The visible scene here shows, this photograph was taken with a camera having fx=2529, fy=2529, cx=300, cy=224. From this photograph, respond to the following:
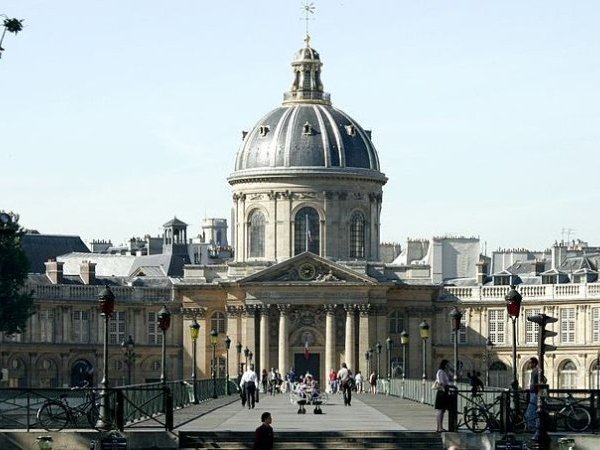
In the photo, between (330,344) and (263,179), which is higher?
(263,179)

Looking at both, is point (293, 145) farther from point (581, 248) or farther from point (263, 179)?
point (581, 248)

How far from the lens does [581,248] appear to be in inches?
7584

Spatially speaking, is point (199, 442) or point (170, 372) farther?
point (170, 372)

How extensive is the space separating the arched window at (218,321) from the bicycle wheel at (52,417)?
104392 millimetres

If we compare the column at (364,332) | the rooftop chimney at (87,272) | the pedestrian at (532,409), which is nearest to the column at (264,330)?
the column at (364,332)

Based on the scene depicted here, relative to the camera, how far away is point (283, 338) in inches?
6540

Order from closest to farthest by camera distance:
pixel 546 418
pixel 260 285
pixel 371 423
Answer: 1. pixel 546 418
2. pixel 371 423
3. pixel 260 285

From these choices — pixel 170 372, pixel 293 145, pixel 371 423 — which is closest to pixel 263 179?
pixel 293 145

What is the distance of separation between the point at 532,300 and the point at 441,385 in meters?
99.6

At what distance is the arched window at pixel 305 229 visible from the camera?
171 m

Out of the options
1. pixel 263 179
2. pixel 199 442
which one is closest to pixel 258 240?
pixel 263 179

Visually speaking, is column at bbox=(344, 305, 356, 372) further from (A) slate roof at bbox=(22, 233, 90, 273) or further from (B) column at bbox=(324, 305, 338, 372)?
(A) slate roof at bbox=(22, 233, 90, 273)

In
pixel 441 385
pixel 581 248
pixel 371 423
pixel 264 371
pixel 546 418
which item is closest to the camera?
pixel 546 418

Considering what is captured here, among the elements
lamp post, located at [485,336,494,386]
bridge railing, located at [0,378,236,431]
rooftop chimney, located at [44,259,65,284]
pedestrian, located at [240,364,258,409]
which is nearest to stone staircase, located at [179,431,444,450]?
bridge railing, located at [0,378,236,431]
